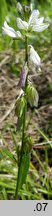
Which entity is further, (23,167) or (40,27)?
(23,167)

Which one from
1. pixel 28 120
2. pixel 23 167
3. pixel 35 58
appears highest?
pixel 35 58

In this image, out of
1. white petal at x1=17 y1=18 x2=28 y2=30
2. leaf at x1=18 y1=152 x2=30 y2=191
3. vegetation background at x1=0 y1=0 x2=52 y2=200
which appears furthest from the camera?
vegetation background at x1=0 y1=0 x2=52 y2=200

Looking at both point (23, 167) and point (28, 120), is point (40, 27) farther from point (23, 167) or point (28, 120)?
point (28, 120)

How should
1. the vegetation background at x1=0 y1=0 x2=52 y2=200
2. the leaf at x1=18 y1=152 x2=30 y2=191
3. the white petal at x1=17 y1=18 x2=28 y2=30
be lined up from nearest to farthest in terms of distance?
1. the white petal at x1=17 y1=18 x2=28 y2=30
2. the leaf at x1=18 y1=152 x2=30 y2=191
3. the vegetation background at x1=0 y1=0 x2=52 y2=200

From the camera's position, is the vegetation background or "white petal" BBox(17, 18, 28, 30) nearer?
"white petal" BBox(17, 18, 28, 30)

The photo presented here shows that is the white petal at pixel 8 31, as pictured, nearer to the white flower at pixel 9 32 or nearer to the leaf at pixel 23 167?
the white flower at pixel 9 32

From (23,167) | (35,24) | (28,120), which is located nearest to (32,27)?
(35,24)

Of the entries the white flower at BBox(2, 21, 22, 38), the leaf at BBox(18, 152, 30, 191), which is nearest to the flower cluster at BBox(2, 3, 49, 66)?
the white flower at BBox(2, 21, 22, 38)

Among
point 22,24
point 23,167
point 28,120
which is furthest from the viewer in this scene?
point 28,120

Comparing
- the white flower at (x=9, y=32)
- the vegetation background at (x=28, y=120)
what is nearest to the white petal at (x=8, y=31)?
the white flower at (x=9, y=32)

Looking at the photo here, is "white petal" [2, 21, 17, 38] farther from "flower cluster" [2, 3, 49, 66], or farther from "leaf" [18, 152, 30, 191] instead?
"leaf" [18, 152, 30, 191]

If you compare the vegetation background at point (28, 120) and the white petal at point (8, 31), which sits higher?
the white petal at point (8, 31)
